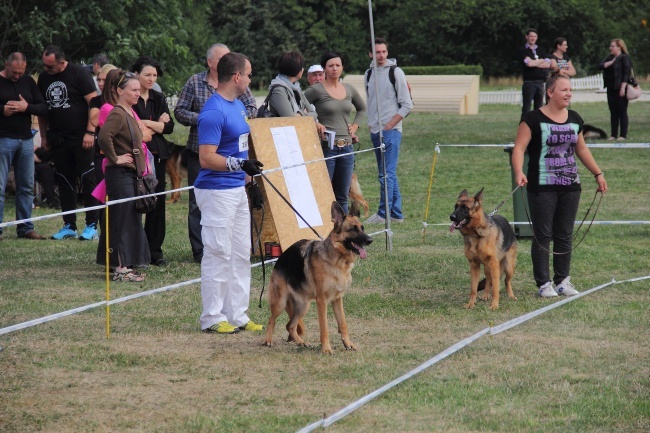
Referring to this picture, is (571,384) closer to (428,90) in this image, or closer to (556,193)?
(556,193)

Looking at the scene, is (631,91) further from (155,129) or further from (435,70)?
(435,70)

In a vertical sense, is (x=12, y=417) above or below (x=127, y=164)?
below

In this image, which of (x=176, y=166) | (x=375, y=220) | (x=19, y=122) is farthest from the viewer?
(x=176, y=166)

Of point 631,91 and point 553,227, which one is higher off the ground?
point 631,91

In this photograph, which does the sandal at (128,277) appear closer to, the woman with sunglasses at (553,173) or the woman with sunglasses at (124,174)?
the woman with sunglasses at (124,174)

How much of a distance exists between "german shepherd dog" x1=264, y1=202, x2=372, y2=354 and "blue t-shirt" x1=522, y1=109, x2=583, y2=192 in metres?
2.33

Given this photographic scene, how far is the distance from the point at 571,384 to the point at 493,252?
254cm

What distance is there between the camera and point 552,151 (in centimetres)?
840

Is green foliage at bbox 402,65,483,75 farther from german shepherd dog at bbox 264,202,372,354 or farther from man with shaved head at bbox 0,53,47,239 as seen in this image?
german shepherd dog at bbox 264,202,372,354

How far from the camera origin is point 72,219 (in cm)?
1196

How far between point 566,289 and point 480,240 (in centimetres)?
91

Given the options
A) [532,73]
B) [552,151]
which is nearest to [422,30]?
[532,73]

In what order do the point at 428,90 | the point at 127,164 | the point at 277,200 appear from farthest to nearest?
the point at 428,90 < the point at 277,200 < the point at 127,164

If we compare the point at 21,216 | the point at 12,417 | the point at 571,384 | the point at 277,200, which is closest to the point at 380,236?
the point at 277,200
